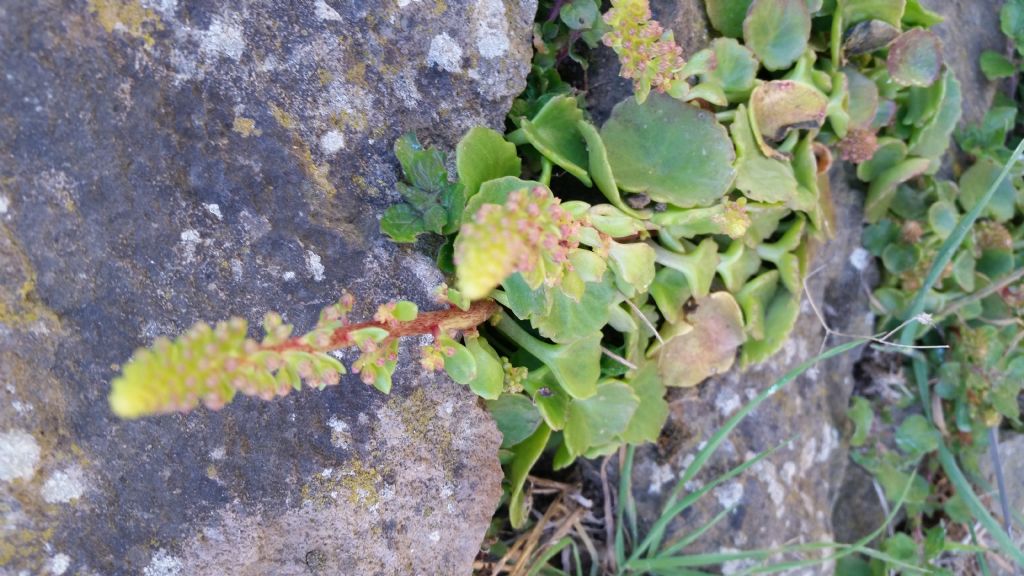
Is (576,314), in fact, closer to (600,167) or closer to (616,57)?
(600,167)

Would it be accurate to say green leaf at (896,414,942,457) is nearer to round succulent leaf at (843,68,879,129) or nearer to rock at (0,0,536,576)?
round succulent leaf at (843,68,879,129)

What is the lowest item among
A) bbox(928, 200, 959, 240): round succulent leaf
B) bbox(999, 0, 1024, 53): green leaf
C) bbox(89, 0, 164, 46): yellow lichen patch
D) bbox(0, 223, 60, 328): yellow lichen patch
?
bbox(928, 200, 959, 240): round succulent leaf

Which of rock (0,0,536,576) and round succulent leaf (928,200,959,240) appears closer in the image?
rock (0,0,536,576)

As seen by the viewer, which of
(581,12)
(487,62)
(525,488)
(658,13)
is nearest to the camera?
(487,62)

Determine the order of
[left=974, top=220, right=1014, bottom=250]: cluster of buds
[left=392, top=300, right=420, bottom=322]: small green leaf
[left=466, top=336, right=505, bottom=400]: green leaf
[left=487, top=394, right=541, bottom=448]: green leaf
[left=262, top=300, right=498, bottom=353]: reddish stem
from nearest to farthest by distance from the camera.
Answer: [left=262, top=300, right=498, bottom=353]: reddish stem, [left=392, top=300, right=420, bottom=322]: small green leaf, [left=466, top=336, right=505, bottom=400]: green leaf, [left=487, top=394, right=541, bottom=448]: green leaf, [left=974, top=220, right=1014, bottom=250]: cluster of buds

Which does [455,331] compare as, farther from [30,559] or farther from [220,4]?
[30,559]

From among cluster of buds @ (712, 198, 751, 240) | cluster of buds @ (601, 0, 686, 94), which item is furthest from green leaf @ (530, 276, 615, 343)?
cluster of buds @ (601, 0, 686, 94)

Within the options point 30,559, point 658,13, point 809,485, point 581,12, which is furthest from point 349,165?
point 809,485

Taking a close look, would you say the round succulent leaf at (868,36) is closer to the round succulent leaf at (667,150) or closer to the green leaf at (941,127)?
the green leaf at (941,127)
